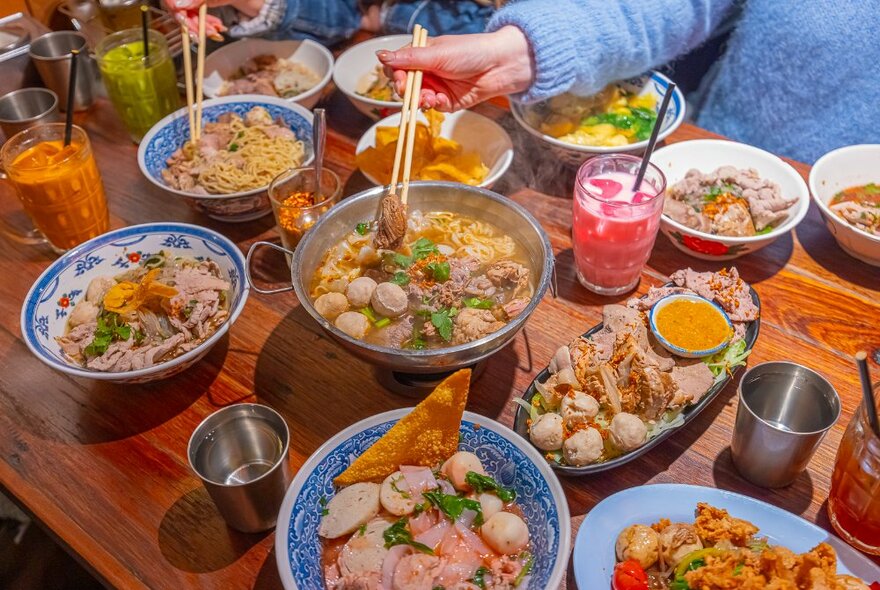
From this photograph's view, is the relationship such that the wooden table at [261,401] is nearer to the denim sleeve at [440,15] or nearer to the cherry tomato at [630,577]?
the cherry tomato at [630,577]

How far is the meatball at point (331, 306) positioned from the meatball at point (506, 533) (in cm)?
69

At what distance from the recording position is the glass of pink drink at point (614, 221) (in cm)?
202

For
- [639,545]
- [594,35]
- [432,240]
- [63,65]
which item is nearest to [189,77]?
[63,65]

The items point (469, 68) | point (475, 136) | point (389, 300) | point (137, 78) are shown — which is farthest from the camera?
point (137, 78)

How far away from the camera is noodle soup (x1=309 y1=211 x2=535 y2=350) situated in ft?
5.95

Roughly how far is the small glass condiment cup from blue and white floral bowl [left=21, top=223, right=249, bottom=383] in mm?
184

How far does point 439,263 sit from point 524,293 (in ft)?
0.83

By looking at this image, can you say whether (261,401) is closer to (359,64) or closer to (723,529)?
(723,529)

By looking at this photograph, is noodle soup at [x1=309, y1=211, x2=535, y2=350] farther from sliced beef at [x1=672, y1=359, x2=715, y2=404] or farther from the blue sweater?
the blue sweater

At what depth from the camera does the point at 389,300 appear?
1.83 metres

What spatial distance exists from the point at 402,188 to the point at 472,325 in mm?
529

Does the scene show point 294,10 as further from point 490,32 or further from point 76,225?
point 76,225

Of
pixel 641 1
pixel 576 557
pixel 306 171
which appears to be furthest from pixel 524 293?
pixel 641 1

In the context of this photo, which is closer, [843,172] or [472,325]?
[472,325]
